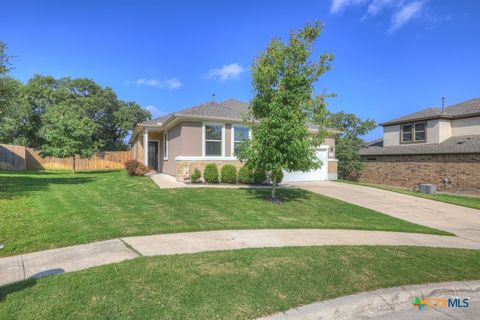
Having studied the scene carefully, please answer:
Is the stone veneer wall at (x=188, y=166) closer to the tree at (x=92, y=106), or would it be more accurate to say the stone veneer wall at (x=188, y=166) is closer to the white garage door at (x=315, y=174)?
the white garage door at (x=315, y=174)

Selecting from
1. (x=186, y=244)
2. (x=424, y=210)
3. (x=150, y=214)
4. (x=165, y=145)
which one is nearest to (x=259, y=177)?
(x=424, y=210)

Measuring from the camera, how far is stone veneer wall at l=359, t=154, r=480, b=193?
17.8m

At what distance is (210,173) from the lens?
1384 centimetres

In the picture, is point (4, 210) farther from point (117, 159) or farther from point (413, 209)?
point (117, 159)

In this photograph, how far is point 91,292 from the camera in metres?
3.35

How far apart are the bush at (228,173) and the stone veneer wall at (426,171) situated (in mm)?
14536

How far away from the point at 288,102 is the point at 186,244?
5.60 meters

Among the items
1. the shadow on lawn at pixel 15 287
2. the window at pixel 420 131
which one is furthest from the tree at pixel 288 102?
the window at pixel 420 131

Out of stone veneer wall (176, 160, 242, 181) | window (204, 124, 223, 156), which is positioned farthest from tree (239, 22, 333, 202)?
window (204, 124, 223, 156)

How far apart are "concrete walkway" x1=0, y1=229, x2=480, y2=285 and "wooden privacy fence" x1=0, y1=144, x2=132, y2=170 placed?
78.2 feet

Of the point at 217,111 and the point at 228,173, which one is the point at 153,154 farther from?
the point at 228,173

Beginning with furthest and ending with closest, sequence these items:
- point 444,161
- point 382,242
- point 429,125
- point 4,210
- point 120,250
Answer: point 429,125 < point 444,161 < point 4,210 < point 382,242 < point 120,250

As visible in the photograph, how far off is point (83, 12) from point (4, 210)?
32.0 ft

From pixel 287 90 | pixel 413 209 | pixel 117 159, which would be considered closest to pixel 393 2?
pixel 287 90
